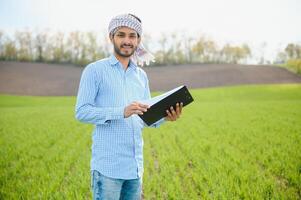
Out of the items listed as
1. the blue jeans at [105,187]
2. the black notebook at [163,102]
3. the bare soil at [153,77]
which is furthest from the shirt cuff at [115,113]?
the bare soil at [153,77]

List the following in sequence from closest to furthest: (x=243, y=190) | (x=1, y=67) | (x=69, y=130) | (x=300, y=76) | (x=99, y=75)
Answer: (x=99, y=75), (x=243, y=190), (x=69, y=130), (x=300, y=76), (x=1, y=67)

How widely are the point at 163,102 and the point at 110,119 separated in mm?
509

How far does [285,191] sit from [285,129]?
723cm

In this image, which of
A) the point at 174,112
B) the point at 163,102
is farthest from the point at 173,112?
the point at 163,102

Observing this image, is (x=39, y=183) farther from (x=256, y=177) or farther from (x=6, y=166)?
(x=256, y=177)

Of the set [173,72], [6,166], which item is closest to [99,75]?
[6,166]

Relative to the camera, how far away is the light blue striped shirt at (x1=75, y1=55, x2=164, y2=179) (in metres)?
2.54

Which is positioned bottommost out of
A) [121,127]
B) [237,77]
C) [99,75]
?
[237,77]

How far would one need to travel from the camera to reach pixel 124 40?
8.93ft

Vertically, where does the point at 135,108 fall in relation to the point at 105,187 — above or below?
above

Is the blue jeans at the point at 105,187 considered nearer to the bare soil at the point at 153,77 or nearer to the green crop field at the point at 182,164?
the green crop field at the point at 182,164

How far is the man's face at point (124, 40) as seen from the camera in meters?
2.72

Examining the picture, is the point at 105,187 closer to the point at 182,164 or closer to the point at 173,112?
the point at 173,112

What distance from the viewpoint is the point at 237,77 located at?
53.8 m
